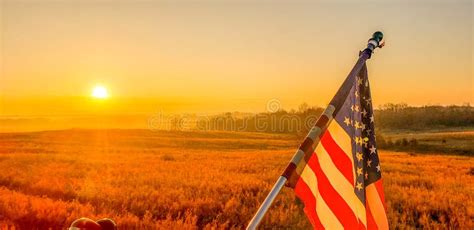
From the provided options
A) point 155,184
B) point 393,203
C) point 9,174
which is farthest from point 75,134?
point 393,203

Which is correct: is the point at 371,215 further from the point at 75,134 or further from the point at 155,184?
the point at 75,134

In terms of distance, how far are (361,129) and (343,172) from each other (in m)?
0.50

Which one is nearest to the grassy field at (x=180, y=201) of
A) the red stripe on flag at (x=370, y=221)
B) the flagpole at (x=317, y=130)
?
the red stripe on flag at (x=370, y=221)

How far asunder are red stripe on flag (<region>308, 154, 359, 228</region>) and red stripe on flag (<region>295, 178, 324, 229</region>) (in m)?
0.11

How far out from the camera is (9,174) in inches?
758

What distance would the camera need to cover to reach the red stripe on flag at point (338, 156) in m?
4.60

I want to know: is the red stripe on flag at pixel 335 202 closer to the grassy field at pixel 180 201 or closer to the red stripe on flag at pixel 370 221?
the red stripe on flag at pixel 370 221

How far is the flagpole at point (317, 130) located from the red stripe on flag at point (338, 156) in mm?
77

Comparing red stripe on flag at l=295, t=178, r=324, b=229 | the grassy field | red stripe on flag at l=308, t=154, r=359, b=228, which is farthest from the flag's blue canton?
the grassy field

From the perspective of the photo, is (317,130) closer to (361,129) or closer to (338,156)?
(338,156)

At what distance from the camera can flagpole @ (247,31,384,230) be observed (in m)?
3.91

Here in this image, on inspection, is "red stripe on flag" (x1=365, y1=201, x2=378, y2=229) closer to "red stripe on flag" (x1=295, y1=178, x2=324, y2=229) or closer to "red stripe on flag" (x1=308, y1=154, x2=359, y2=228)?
"red stripe on flag" (x1=308, y1=154, x2=359, y2=228)

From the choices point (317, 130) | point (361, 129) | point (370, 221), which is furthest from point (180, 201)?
point (317, 130)

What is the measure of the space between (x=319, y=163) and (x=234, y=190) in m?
10.3
